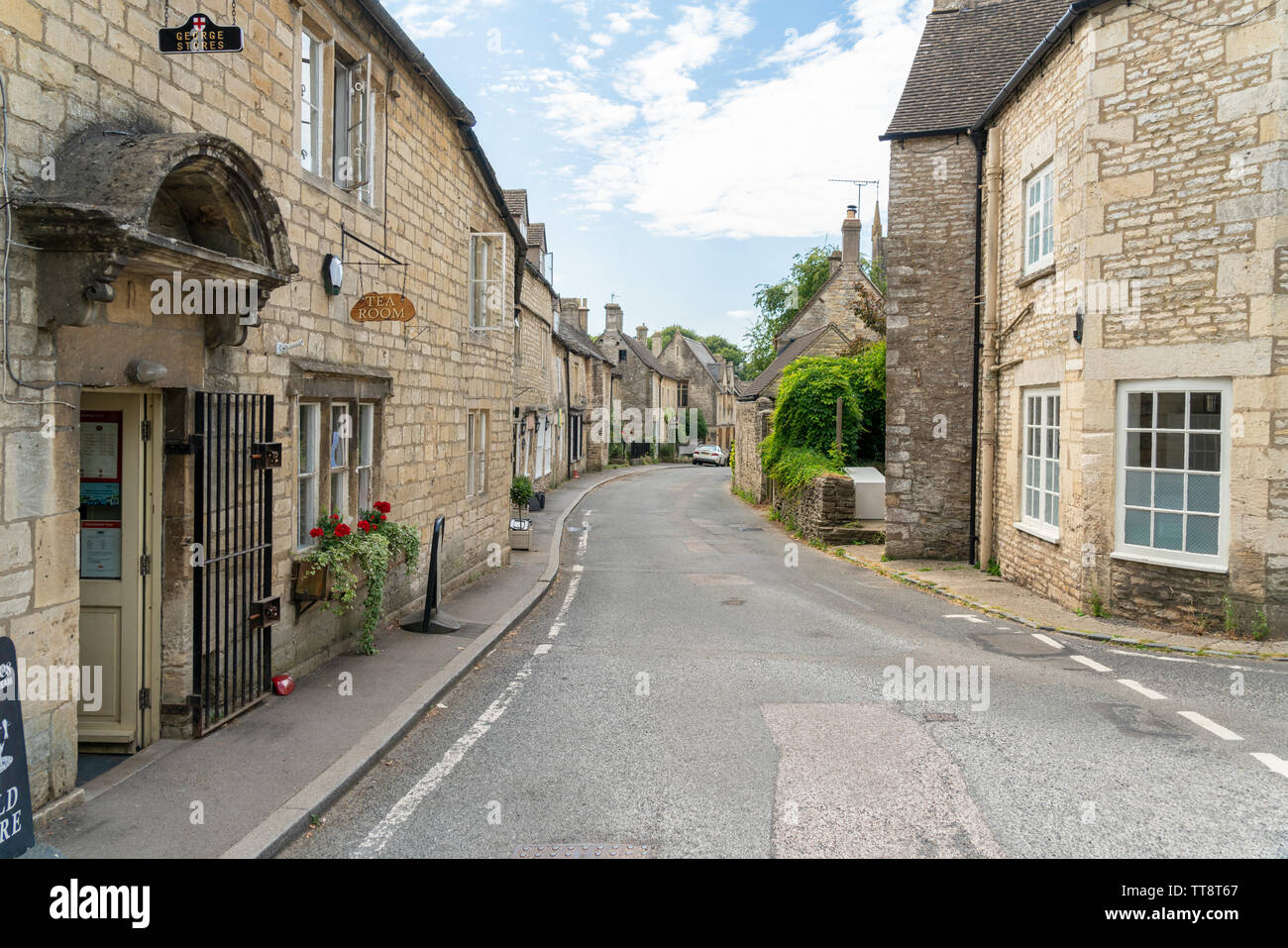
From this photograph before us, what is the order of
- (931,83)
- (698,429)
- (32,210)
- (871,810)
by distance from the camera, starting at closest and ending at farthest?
(32,210), (871,810), (931,83), (698,429)

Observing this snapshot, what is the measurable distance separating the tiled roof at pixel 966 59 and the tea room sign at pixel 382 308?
37.7 ft

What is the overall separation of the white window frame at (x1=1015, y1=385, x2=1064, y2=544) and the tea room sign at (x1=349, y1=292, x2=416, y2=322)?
851 centimetres

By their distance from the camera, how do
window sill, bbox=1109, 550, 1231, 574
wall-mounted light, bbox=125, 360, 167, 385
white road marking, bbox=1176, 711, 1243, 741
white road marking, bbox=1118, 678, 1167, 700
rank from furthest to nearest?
window sill, bbox=1109, 550, 1231, 574, white road marking, bbox=1118, 678, 1167, 700, white road marking, bbox=1176, 711, 1243, 741, wall-mounted light, bbox=125, 360, 167, 385

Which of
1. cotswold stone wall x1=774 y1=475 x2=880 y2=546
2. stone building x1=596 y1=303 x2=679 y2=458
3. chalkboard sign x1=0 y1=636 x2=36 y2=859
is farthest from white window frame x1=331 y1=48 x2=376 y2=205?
stone building x1=596 y1=303 x2=679 y2=458

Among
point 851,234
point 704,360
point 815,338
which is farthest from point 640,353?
point 815,338

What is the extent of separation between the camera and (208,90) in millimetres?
6320

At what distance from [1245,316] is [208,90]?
10096 mm

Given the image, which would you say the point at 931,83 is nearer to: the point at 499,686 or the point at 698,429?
the point at 499,686

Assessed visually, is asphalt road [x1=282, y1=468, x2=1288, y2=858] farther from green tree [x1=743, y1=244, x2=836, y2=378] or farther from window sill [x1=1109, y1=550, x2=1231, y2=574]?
green tree [x1=743, y1=244, x2=836, y2=378]

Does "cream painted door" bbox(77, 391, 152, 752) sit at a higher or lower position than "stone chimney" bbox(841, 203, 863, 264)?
lower

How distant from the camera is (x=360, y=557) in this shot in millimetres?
8359

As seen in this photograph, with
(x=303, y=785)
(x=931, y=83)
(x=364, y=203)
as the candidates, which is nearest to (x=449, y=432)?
(x=364, y=203)

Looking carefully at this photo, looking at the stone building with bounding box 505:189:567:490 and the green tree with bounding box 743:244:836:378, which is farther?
the green tree with bounding box 743:244:836:378

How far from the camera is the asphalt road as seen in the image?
4.92m
